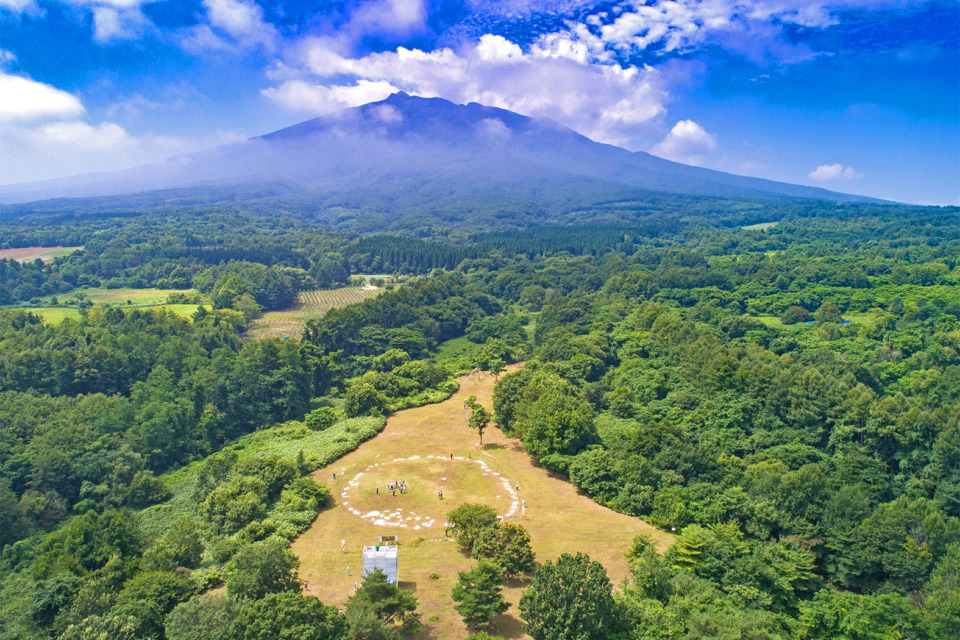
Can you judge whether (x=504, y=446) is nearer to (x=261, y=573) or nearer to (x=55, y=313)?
(x=261, y=573)

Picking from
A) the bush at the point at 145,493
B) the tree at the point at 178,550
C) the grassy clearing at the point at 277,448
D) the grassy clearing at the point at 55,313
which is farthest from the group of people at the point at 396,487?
the grassy clearing at the point at 55,313

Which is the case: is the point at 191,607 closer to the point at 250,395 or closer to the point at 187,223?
the point at 250,395

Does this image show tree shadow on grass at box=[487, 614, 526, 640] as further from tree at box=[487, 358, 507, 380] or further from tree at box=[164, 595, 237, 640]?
tree at box=[487, 358, 507, 380]

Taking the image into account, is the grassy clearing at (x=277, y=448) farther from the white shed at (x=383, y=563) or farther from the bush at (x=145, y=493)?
the white shed at (x=383, y=563)

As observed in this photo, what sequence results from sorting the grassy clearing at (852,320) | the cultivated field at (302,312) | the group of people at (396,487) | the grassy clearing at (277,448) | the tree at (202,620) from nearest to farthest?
the tree at (202,620) < the group of people at (396,487) < the grassy clearing at (277,448) < the grassy clearing at (852,320) < the cultivated field at (302,312)

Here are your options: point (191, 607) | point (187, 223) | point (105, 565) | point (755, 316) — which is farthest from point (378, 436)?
point (187, 223)

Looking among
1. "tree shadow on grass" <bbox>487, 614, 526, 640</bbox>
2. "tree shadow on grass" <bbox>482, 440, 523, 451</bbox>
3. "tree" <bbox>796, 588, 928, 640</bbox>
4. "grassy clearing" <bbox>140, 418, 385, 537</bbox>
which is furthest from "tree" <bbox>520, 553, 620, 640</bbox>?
"grassy clearing" <bbox>140, 418, 385, 537</bbox>

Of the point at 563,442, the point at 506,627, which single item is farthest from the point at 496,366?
the point at 506,627
